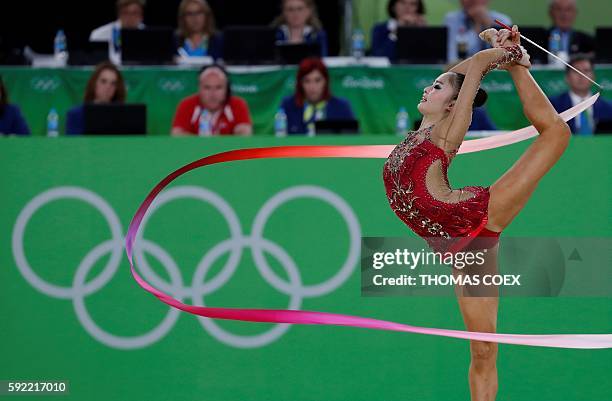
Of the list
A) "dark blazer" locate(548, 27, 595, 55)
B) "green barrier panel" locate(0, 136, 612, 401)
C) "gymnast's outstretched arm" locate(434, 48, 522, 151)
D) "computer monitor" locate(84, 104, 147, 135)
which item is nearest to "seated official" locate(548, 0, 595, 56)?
"dark blazer" locate(548, 27, 595, 55)

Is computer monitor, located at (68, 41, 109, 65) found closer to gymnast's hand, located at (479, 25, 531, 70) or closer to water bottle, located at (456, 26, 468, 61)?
water bottle, located at (456, 26, 468, 61)

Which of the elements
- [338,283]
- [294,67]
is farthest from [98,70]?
[338,283]

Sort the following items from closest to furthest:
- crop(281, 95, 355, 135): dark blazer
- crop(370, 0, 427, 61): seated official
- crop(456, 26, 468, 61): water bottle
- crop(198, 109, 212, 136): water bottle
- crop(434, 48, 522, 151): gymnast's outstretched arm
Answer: crop(434, 48, 522, 151): gymnast's outstretched arm → crop(198, 109, 212, 136): water bottle → crop(281, 95, 355, 135): dark blazer → crop(456, 26, 468, 61): water bottle → crop(370, 0, 427, 61): seated official

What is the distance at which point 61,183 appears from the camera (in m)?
5.63

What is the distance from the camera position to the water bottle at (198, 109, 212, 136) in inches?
285

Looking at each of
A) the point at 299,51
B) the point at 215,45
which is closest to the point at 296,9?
the point at 299,51

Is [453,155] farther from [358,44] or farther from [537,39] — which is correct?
[537,39]

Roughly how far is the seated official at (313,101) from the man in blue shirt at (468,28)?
162 centimetres

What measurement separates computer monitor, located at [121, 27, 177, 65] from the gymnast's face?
4440mm

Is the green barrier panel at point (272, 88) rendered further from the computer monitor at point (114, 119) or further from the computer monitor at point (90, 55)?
the computer monitor at point (114, 119)

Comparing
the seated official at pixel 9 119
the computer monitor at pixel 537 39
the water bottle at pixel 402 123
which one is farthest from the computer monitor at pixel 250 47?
the computer monitor at pixel 537 39

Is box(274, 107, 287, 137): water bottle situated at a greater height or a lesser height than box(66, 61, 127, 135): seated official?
lesser

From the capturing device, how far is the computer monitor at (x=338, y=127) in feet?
22.2

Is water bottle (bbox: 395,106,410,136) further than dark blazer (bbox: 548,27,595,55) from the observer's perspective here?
No
